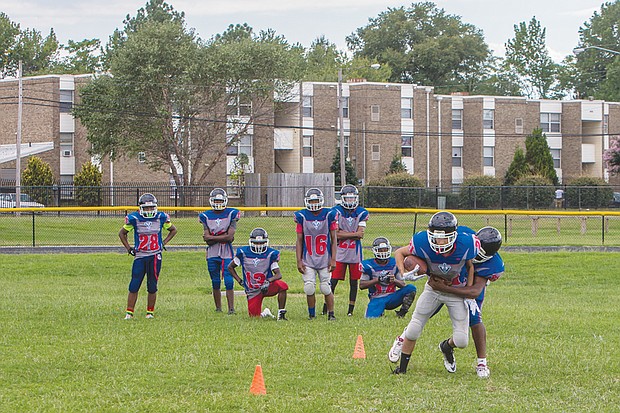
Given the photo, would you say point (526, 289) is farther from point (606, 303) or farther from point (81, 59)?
point (81, 59)

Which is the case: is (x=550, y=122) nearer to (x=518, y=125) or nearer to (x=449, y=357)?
(x=518, y=125)

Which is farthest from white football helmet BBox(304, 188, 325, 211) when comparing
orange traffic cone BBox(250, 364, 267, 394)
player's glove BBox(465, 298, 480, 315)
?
orange traffic cone BBox(250, 364, 267, 394)

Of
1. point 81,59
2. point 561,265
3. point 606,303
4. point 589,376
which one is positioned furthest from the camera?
point 81,59

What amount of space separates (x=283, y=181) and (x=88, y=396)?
144ft

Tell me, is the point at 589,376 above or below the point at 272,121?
below

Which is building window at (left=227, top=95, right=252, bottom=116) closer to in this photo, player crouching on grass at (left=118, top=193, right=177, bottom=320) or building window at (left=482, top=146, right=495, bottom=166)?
building window at (left=482, top=146, right=495, bottom=166)

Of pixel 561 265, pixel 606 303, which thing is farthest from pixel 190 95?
pixel 606 303

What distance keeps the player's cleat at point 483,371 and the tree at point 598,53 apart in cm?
8932

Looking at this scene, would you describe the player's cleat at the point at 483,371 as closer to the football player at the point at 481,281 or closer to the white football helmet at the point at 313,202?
the football player at the point at 481,281

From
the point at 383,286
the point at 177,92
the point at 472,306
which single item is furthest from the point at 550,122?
the point at 472,306

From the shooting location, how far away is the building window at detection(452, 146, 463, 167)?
66562 millimetres

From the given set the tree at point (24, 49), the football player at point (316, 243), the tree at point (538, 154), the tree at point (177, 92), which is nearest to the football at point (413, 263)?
the football player at point (316, 243)

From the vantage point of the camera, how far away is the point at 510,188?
47.1 metres

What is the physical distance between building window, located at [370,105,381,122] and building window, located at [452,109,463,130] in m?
6.88
